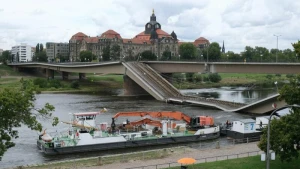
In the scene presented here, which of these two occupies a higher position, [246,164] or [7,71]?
Result: [7,71]

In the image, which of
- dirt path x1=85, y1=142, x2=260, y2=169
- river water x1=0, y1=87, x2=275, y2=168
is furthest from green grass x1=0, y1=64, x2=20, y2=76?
dirt path x1=85, y1=142, x2=260, y2=169

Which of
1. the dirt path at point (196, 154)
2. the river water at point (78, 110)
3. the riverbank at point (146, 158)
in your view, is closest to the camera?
the dirt path at point (196, 154)

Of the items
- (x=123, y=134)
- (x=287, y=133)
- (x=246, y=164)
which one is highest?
(x=287, y=133)

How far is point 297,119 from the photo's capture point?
1337 inches

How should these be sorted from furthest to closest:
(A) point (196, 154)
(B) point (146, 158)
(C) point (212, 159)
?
(A) point (196, 154) → (B) point (146, 158) → (C) point (212, 159)

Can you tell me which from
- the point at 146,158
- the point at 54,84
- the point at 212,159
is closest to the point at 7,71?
the point at 54,84

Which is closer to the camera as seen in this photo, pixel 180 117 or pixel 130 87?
pixel 180 117

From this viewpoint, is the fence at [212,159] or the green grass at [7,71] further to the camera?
the green grass at [7,71]

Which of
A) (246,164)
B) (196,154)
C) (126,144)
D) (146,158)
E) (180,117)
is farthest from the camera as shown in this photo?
(180,117)

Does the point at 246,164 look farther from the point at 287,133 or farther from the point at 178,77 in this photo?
the point at 178,77

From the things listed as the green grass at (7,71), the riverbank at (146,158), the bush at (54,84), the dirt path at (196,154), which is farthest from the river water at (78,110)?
the green grass at (7,71)

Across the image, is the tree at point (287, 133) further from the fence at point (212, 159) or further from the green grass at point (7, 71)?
the green grass at point (7, 71)

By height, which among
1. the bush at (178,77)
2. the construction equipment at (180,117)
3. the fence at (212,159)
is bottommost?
the fence at (212,159)

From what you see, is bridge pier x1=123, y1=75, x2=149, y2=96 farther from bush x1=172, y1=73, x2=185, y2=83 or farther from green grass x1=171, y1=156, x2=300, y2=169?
green grass x1=171, y1=156, x2=300, y2=169
